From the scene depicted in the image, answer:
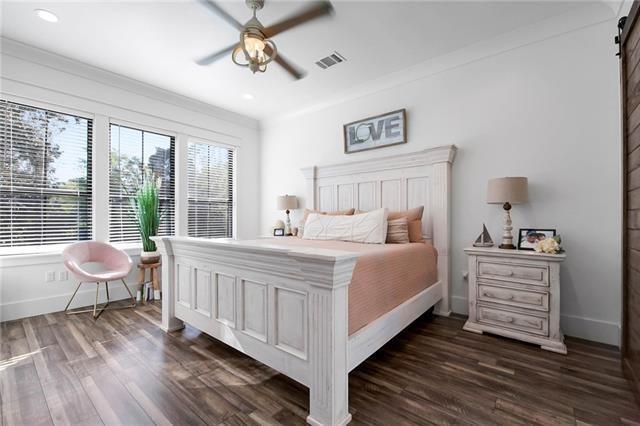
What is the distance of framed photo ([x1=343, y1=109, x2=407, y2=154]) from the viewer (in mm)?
3466

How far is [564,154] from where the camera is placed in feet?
8.18

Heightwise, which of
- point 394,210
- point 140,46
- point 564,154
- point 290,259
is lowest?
point 290,259

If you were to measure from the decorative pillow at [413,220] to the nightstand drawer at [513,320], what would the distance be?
868mm

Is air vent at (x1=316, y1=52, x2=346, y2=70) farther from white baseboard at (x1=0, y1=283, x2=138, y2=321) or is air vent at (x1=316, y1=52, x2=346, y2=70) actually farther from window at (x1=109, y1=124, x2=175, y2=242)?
white baseboard at (x1=0, y1=283, x2=138, y2=321)

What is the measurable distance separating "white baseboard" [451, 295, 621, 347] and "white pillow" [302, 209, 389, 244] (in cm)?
173

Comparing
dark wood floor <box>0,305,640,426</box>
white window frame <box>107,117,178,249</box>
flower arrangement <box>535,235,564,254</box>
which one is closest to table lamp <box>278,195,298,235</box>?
white window frame <box>107,117,178,249</box>

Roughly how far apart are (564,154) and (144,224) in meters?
4.53

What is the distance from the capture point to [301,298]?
1528 millimetres

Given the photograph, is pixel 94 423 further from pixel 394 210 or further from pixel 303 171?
pixel 303 171

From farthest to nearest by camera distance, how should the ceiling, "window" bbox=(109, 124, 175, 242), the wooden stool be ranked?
"window" bbox=(109, 124, 175, 242), the wooden stool, the ceiling

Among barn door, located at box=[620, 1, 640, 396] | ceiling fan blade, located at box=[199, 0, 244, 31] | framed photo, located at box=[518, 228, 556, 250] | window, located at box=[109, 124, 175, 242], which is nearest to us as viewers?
barn door, located at box=[620, 1, 640, 396]

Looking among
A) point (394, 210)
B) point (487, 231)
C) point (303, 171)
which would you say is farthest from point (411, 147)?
point (303, 171)

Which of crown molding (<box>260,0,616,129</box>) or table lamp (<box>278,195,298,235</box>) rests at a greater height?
crown molding (<box>260,0,616,129</box>)

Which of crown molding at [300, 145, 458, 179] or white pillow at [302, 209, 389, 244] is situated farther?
crown molding at [300, 145, 458, 179]
